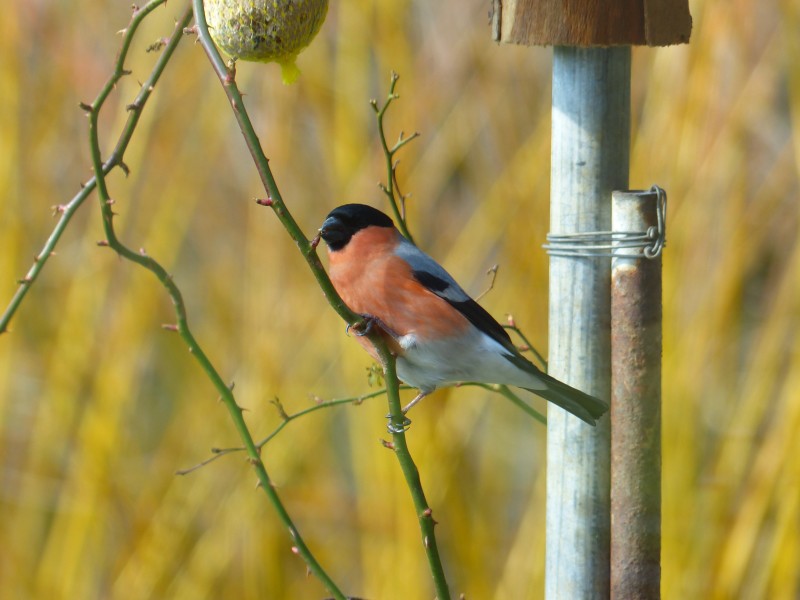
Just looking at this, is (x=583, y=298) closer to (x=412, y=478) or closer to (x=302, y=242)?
(x=412, y=478)

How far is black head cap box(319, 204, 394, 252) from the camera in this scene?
1.00m

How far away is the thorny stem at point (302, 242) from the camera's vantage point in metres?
0.65

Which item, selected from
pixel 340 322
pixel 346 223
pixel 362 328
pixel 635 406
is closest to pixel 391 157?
pixel 346 223

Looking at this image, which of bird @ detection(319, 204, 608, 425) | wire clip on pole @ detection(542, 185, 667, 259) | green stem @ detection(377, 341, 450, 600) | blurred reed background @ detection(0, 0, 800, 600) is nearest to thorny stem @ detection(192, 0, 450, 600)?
green stem @ detection(377, 341, 450, 600)

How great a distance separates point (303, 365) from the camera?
208 centimetres

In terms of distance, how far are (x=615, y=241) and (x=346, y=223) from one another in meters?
0.27

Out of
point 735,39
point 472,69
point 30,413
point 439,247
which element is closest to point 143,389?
point 30,413

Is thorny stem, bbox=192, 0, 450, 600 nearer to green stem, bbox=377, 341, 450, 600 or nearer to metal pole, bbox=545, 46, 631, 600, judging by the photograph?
green stem, bbox=377, 341, 450, 600

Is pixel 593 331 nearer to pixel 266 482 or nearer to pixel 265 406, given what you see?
pixel 266 482

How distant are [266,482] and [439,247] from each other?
1139 mm

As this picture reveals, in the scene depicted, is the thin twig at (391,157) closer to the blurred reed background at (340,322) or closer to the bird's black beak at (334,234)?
the bird's black beak at (334,234)

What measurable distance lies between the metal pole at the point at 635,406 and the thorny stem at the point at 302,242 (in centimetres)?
26

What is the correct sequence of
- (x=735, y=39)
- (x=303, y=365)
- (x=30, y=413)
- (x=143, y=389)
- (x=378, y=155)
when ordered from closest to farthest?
(x=735, y=39)
(x=378, y=155)
(x=303, y=365)
(x=30, y=413)
(x=143, y=389)

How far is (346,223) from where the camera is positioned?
40.0 inches
